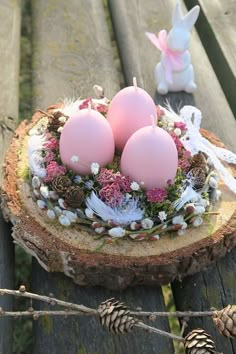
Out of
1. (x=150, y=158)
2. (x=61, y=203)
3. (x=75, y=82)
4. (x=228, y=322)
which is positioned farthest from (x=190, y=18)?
(x=228, y=322)

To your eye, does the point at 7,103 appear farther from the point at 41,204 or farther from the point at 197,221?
the point at 197,221

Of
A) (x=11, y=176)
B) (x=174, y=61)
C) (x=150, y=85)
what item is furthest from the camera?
(x=150, y=85)

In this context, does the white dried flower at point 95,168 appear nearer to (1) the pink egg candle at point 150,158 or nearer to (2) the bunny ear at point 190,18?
(1) the pink egg candle at point 150,158

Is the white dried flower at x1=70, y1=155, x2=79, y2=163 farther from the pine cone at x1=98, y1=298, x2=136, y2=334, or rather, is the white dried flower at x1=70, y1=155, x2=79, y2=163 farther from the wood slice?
the pine cone at x1=98, y1=298, x2=136, y2=334

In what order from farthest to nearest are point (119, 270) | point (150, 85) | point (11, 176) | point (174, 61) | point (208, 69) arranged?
point (208, 69), point (150, 85), point (174, 61), point (11, 176), point (119, 270)

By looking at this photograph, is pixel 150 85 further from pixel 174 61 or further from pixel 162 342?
pixel 162 342

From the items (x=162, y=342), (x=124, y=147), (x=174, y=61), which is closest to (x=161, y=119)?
(x=124, y=147)

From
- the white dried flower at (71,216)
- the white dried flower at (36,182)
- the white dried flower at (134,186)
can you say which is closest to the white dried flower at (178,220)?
the white dried flower at (134,186)

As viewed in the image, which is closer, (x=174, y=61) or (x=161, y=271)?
(x=161, y=271)
